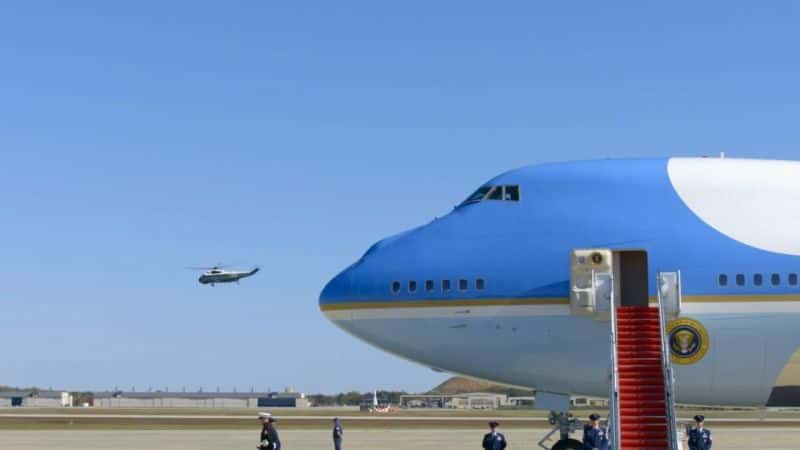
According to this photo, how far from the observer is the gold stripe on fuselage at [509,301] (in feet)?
70.0

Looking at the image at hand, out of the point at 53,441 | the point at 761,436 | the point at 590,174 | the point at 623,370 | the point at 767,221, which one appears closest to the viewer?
the point at 623,370

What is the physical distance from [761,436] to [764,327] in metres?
30.9

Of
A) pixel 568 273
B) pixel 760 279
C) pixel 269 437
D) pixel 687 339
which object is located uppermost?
pixel 568 273

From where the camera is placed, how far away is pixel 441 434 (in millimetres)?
51969

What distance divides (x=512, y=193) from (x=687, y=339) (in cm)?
498

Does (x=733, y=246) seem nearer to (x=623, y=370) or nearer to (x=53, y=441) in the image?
(x=623, y=370)

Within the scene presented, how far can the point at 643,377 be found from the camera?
20.4m

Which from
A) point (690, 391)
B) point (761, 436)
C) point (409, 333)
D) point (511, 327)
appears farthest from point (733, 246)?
point (761, 436)

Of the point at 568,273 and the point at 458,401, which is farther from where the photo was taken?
the point at 458,401

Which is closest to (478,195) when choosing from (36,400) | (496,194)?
(496,194)

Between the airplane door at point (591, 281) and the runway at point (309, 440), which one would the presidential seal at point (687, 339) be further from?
the runway at point (309, 440)

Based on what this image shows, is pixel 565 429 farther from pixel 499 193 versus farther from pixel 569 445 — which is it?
pixel 499 193

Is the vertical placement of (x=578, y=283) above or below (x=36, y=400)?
above

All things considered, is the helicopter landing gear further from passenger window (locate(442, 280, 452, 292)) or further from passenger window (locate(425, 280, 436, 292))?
passenger window (locate(425, 280, 436, 292))
